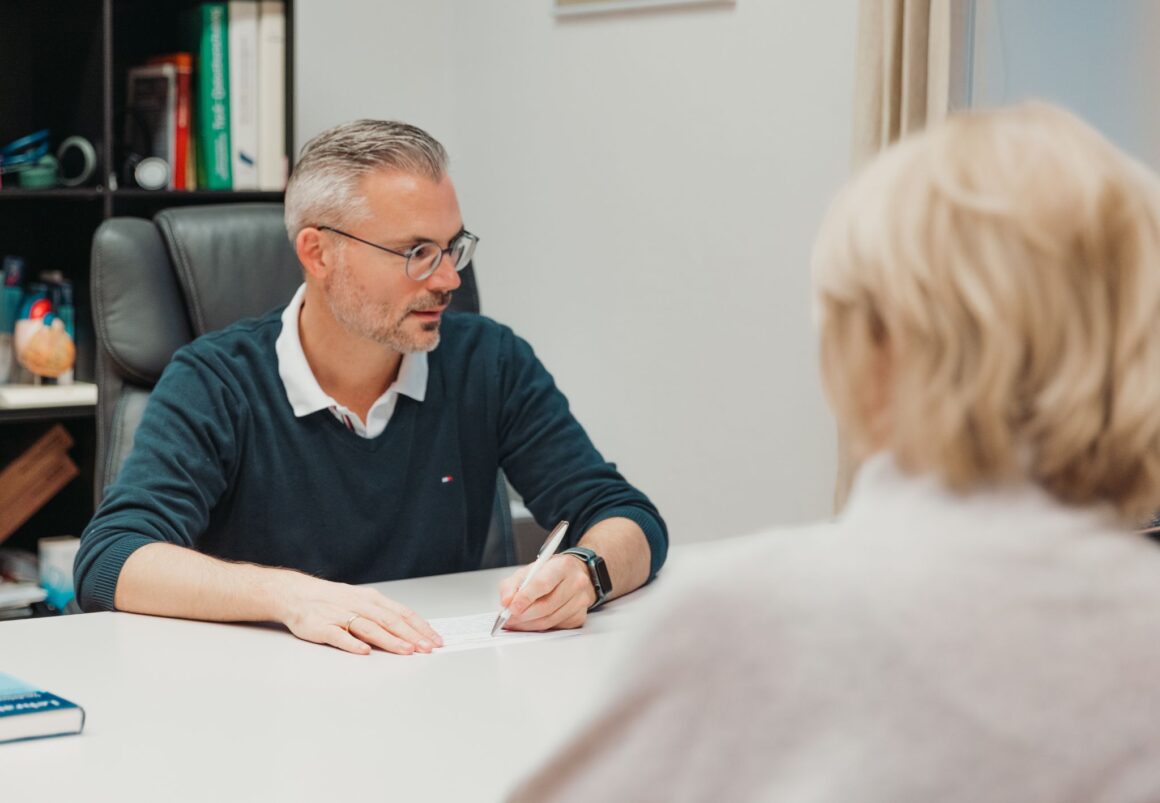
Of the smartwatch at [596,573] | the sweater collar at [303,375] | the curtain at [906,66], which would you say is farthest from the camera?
the curtain at [906,66]

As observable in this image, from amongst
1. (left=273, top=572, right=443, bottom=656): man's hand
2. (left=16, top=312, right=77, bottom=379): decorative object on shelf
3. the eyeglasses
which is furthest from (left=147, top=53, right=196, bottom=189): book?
(left=273, top=572, right=443, bottom=656): man's hand

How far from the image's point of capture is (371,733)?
121cm

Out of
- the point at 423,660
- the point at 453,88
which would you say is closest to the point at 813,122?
the point at 453,88

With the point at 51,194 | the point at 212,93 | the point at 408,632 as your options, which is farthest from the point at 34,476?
the point at 408,632

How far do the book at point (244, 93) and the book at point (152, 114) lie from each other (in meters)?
0.12

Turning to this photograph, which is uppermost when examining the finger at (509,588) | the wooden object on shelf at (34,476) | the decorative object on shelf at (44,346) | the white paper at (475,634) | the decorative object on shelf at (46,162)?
the decorative object on shelf at (46,162)

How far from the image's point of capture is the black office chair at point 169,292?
204cm

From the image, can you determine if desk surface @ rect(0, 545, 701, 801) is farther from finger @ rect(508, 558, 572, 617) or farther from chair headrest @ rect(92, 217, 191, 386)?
chair headrest @ rect(92, 217, 191, 386)

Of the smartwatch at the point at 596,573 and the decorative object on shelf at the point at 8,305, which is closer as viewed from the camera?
the smartwatch at the point at 596,573

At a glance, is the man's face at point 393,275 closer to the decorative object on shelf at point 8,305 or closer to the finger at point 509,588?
the finger at point 509,588

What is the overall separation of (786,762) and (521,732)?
568mm

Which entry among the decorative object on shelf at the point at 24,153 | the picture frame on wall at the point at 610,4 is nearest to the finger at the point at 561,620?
the picture frame on wall at the point at 610,4

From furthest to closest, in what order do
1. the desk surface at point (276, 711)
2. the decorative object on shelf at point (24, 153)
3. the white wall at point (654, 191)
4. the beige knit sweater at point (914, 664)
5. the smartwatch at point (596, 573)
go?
the decorative object on shelf at point (24, 153) → the white wall at point (654, 191) → the smartwatch at point (596, 573) → the desk surface at point (276, 711) → the beige knit sweater at point (914, 664)

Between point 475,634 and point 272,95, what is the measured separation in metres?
1.68
